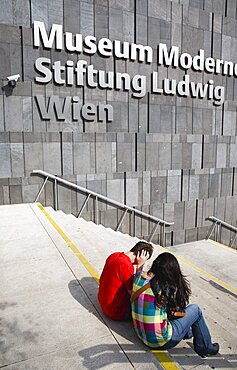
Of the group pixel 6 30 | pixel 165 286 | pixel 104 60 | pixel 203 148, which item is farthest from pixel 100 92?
pixel 165 286

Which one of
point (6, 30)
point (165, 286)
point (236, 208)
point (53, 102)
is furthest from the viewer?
point (236, 208)

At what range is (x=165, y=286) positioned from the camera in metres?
2.64

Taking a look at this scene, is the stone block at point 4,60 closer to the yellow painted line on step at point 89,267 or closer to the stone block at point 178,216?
the yellow painted line on step at point 89,267

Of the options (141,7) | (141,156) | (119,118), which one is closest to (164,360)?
(141,156)

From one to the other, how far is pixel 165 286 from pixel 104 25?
9.88m

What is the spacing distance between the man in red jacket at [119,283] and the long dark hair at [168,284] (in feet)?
1.55

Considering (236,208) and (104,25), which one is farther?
(236,208)

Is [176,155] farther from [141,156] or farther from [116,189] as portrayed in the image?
[116,189]

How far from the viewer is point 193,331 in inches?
114

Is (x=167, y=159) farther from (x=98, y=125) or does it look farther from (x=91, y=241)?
(x=91, y=241)

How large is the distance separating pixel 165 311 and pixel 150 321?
0.19 metres

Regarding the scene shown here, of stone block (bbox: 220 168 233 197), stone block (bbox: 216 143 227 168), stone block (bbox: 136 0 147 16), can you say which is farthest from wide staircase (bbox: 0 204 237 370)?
stone block (bbox: 136 0 147 16)

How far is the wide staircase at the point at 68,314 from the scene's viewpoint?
8.70ft

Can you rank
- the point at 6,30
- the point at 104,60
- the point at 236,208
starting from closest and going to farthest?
the point at 6,30 < the point at 104,60 < the point at 236,208
